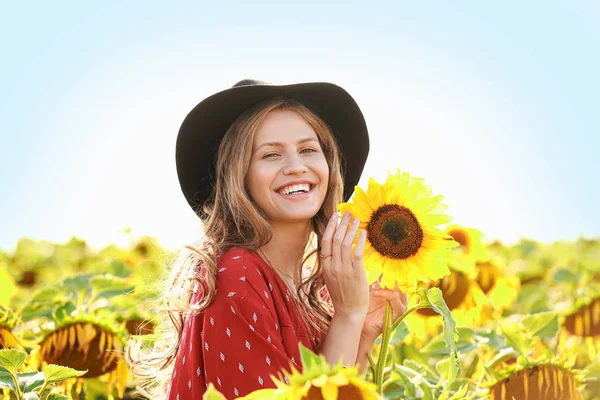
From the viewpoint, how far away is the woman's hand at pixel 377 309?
8.27 ft

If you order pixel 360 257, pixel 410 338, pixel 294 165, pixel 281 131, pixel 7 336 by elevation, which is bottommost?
pixel 7 336

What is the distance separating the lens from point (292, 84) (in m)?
2.78

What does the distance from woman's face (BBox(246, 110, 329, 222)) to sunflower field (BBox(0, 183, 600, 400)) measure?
369 mm

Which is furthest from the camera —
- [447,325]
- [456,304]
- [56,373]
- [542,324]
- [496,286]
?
[496,286]

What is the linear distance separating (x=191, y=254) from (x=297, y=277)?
1.27 feet

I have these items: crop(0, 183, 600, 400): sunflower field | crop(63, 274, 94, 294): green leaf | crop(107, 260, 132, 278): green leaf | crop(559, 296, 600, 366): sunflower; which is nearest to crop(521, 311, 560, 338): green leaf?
crop(0, 183, 600, 400): sunflower field

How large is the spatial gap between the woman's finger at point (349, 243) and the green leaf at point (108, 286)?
1.44m

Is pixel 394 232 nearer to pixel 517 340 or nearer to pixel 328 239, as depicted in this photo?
pixel 328 239

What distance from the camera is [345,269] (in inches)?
90.3

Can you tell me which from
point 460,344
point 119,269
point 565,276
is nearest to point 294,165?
point 460,344

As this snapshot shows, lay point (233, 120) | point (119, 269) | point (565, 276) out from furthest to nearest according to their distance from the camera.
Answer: point (565, 276), point (119, 269), point (233, 120)

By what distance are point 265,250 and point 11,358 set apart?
92 cm

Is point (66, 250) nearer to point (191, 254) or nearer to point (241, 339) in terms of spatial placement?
point (191, 254)

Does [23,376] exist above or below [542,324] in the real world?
below
